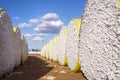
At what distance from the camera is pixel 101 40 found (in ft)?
14.7

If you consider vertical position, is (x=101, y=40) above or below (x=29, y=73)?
above

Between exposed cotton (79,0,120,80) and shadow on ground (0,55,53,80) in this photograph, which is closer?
exposed cotton (79,0,120,80)

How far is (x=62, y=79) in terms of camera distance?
688 cm

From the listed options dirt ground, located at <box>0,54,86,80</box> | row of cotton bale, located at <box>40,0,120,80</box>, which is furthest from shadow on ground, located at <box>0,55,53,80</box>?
row of cotton bale, located at <box>40,0,120,80</box>

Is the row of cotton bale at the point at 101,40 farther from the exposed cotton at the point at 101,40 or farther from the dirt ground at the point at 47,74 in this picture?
the dirt ground at the point at 47,74

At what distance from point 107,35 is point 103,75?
0.72 meters

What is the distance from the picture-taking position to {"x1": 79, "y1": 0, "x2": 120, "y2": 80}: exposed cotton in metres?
3.82

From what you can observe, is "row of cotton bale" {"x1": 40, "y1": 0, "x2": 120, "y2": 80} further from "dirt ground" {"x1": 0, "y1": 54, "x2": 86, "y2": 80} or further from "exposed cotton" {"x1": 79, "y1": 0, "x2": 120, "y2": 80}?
"dirt ground" {"x1": 0, "y1": 54, "x2": 86, "y2": 80}

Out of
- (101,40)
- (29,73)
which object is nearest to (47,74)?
(29,73)

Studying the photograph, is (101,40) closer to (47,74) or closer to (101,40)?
(101,40)

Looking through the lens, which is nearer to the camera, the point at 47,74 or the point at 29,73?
the point at 47,74

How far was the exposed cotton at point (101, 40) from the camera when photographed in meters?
3.82

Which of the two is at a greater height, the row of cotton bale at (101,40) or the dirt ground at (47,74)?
the row of cotton bale at (101,40)

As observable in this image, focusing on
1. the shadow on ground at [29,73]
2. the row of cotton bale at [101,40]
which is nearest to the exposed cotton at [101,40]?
the row of cotton bale at [101,40]
